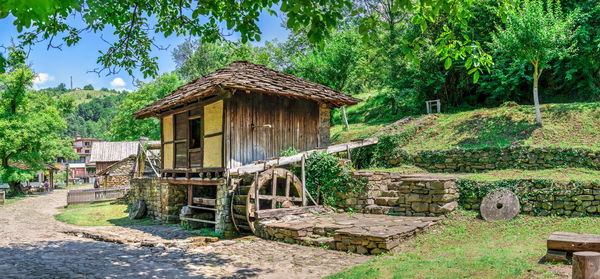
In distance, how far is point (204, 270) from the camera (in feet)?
23.8

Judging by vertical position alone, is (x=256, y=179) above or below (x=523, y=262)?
above

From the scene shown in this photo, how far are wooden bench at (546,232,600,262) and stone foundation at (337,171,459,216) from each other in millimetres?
3788

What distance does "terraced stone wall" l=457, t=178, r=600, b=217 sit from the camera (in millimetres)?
8688

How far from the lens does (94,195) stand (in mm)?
23453

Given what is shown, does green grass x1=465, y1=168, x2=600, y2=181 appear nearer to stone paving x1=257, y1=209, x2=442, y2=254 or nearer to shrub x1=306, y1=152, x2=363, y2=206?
stone paving x1=257, y1=209, x2=442, y2=254

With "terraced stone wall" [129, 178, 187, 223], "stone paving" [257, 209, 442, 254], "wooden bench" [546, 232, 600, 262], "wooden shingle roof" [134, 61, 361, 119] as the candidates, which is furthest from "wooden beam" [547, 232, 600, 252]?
"terraced stone wall" [129, 178, 187, 223]

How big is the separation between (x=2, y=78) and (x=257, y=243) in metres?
27.0

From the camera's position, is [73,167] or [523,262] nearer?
[523,262]

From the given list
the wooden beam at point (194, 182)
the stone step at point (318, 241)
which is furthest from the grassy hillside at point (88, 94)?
the stone step at point (318, 241)

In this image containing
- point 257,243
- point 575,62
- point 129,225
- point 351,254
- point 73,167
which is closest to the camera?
point 351,254

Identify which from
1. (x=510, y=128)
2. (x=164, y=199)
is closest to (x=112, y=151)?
(x=164, y=199)

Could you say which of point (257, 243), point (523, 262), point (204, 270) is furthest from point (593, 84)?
point (204, 270)

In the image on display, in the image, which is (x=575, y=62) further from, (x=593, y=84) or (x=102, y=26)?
(x=102, y=26)

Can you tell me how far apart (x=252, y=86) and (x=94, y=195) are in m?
17.1
